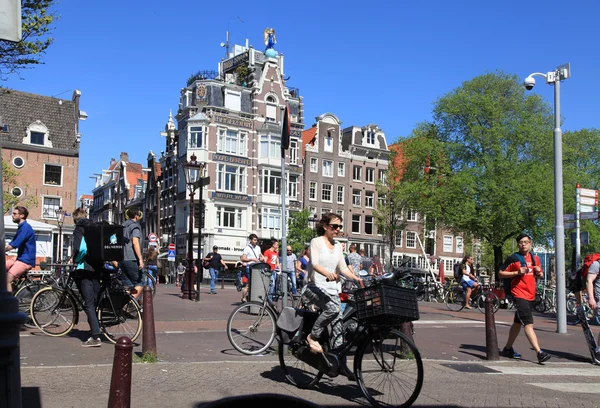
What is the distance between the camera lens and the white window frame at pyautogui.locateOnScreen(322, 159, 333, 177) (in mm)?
59938

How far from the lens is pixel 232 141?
5481cm

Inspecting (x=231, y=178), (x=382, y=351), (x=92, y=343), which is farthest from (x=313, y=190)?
(x=382, y=351)

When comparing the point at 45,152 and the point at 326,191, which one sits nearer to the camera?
the point at 45,152

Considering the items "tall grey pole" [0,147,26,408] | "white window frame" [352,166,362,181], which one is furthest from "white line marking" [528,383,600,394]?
"white window frame" [352,166,362,181]

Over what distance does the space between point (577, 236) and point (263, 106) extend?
38.6 m

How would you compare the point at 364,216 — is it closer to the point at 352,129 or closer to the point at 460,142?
the point at 352,129

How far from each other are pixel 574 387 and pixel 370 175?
55633 millimetres

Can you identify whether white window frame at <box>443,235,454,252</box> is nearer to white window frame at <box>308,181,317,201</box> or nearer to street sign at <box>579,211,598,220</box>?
white window frame at <box>308,181,317,201</box>

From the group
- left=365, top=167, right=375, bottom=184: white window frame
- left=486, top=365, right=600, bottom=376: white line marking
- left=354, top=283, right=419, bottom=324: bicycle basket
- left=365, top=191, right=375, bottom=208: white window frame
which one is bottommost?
left=486, top=365, right=600, bottom=376: white line marking

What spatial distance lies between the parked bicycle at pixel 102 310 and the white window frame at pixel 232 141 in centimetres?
4414

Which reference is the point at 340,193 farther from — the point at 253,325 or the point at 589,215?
the point at 253,325

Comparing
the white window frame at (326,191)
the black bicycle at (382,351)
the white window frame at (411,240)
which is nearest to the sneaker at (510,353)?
the black bicycle at (382,351)

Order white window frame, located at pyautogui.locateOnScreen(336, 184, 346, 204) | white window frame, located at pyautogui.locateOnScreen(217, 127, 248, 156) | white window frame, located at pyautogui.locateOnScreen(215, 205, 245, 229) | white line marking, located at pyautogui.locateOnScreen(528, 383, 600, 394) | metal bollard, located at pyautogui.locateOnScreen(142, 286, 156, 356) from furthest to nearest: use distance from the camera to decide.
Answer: white window frame, located at pyautogui.locateOnScreen(336, 184, 346, 204) < white window frame, located at pyautogui.locateOnScreen(217, 127, 248, 156) < white window frame, located at pyautogui.locateOnScreen(215, 205, 245, 229) < metal bollard, located at pyautogui.locateOnScreen(142, 286, 156, 356) < white line marking, located at pyautogui.locateOnScreen(528, 383, 600, 394)

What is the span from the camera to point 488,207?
4069cm
